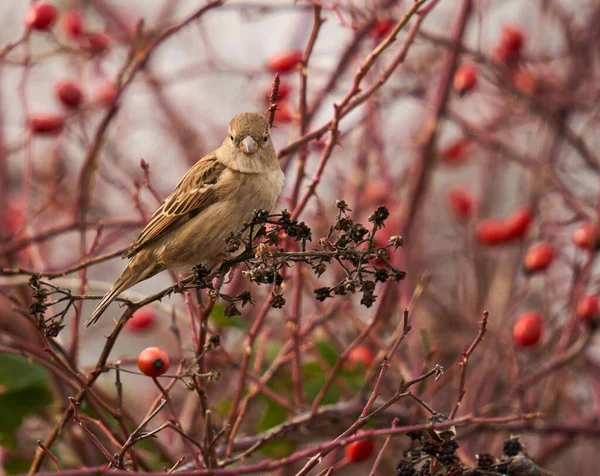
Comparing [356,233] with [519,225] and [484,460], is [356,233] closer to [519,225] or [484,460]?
[484,460]

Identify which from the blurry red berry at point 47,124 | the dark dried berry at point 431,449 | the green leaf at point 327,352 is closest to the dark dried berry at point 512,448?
the dark dried berry at point 431,449

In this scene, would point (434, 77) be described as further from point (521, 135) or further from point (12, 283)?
point (12, 283)

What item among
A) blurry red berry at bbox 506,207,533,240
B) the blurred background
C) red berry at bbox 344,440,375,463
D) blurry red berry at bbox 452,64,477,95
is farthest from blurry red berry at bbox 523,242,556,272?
red berry at bbox 344,440,375,463

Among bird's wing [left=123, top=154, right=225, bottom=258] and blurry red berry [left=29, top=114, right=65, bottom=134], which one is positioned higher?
blurry red berry [left=29, top=114, right=65, bottom=134]

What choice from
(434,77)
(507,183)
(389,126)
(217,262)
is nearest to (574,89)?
(434,77)

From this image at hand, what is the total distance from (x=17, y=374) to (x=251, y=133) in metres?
1.67

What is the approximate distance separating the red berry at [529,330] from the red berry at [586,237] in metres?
0.57

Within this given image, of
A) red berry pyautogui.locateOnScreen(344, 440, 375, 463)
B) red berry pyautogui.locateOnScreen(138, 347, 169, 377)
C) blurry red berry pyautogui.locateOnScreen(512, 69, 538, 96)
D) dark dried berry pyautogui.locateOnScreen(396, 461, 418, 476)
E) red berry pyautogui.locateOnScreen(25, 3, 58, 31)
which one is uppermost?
red berry pyautogui.locateOnScreen(25, 3, 58, 31)

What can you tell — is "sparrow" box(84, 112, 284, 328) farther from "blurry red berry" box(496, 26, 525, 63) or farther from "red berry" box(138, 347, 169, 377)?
"blurry red berry" box(496, 26, 525, 63)

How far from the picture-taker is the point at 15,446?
13.1ft

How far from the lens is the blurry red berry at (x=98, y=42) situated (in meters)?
4.63

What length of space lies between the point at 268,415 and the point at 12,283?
1482 mm

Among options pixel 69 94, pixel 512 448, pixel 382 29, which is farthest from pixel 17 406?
pixel 382 29

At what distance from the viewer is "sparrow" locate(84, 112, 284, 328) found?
3.33 meters
